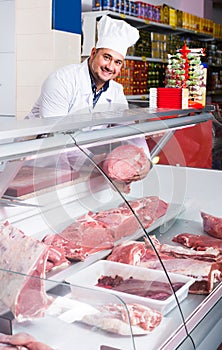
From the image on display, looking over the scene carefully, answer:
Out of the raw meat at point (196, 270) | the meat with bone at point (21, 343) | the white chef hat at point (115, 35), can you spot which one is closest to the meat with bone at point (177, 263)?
the raw meat at point (196, 270)

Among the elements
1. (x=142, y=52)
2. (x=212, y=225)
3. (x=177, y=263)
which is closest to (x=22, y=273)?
(x=177, y=263)

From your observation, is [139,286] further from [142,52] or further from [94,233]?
[142,52]

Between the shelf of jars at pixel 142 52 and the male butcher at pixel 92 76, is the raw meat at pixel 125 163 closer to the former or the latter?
the male butcher at pixel 92 76

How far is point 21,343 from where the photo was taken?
124cm

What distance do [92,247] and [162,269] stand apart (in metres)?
0.27

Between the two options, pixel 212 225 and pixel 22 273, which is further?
pixel 212 225

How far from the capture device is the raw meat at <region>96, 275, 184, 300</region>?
1618 mm

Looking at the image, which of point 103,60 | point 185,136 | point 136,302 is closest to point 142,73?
point 103,60

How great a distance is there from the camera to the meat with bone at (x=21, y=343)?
123cm

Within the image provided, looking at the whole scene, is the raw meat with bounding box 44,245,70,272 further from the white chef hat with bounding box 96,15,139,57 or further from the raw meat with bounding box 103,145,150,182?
the white chef hat with bounding box 96,15,139,57

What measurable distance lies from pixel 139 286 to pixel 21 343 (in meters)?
0.51

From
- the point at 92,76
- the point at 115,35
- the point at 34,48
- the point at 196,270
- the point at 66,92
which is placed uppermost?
the point at 34,48

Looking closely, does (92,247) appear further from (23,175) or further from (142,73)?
(142,73)

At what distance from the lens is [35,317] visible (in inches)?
50.3
